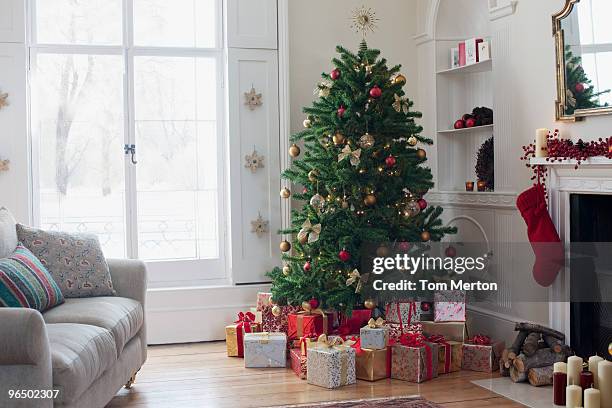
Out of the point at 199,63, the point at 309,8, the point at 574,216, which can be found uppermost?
the point at 309,8

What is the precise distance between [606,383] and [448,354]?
1019 millimetres

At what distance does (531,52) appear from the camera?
15.2 ft

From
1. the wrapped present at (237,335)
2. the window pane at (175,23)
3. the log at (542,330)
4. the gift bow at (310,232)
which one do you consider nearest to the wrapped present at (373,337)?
the gift bow at (310,232)

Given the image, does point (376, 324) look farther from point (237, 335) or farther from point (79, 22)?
point (79, 22)

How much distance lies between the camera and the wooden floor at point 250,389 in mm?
3971

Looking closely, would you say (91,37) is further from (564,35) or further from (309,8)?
(564,35)

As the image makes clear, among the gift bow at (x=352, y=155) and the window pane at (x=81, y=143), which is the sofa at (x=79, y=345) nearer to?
the window pane at (x=81, y=143)

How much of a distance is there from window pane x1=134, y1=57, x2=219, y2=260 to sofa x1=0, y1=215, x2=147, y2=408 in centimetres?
108

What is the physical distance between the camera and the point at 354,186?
15.7ft

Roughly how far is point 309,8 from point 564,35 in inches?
81.8

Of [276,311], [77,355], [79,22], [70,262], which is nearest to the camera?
[77,355]

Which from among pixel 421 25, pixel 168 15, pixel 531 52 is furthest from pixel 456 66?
pixel 168 15

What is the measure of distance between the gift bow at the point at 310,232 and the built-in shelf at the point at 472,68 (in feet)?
5.31

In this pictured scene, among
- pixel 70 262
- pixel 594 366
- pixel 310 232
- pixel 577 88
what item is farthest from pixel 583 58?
pixel 70 262
